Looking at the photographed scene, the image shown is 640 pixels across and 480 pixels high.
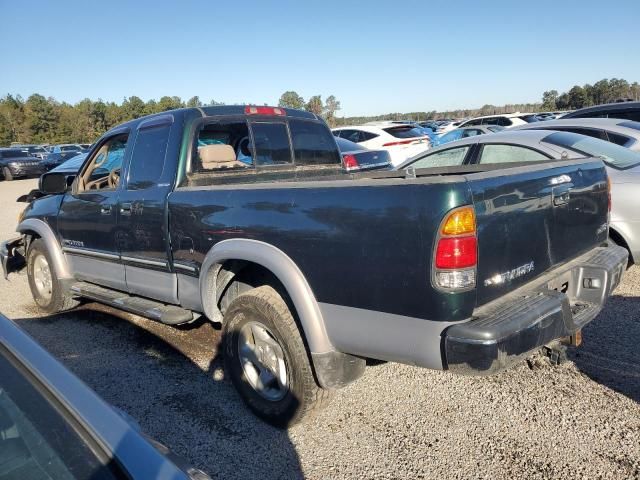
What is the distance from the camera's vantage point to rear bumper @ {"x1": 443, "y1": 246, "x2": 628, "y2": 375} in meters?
2.35

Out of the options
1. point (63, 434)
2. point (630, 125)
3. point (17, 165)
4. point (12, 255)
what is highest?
point (630, 125)

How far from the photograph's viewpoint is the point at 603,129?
731 centimetres

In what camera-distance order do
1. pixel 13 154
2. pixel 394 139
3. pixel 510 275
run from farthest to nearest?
pixel 13 154, pixel 394 139, pixel 510 275

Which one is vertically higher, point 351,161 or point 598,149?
point 598,149

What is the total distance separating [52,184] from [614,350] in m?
5.07

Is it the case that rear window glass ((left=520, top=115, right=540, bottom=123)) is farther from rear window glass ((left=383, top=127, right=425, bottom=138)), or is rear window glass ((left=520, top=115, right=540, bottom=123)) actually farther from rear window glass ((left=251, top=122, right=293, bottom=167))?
rear window glass ((left=251, top=122, right=293, bottom=167))

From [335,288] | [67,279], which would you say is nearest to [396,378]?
[335,288]

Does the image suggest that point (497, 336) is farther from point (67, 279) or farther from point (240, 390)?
point (67, 279)

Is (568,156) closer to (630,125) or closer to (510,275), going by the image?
(630,125)

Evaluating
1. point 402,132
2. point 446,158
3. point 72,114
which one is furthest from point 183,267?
point 72,114

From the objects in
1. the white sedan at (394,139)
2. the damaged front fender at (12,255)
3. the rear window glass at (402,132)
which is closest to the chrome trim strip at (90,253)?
the damaged front fender at (12,255)

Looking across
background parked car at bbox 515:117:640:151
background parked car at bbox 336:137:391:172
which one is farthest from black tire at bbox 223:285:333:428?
background parked car at bbox 336:137:391:172

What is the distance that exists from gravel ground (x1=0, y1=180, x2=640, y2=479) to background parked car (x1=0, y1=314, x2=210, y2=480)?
155cm

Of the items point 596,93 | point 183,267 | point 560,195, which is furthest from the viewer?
point 596,93
